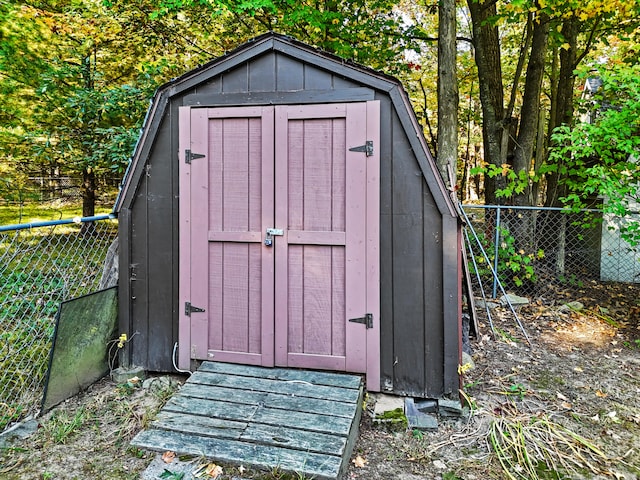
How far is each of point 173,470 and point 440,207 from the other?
97.4 inches

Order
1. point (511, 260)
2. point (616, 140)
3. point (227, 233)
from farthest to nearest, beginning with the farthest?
point (511, 260) < point (616, 140) < point (227, 233)

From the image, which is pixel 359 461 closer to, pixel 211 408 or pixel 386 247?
pixel 211 408

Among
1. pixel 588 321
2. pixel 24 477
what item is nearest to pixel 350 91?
pixel 24 477

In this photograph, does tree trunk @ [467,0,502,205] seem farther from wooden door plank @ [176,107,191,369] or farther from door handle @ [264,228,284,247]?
wooden door plank @ [176,107,191,369]

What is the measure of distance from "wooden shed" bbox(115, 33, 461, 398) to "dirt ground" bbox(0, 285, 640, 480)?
423 mm

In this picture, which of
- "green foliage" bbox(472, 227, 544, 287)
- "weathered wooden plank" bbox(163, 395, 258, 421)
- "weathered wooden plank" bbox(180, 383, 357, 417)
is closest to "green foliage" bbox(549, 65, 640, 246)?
"green foliage" bbox(472, 227, 544, 287)

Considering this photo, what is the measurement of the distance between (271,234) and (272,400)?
1.25 meters

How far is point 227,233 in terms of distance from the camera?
3.47 metres

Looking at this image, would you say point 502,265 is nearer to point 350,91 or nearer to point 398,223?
point 398,223

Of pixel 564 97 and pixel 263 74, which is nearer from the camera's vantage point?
pixel 263 74

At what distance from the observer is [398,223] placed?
3256mm

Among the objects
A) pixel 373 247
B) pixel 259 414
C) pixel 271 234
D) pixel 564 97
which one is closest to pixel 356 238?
pixel 373 247

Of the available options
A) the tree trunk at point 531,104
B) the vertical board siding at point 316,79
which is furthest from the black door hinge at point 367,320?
the tree trunk at point 531,104

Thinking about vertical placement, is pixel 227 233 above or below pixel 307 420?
above
